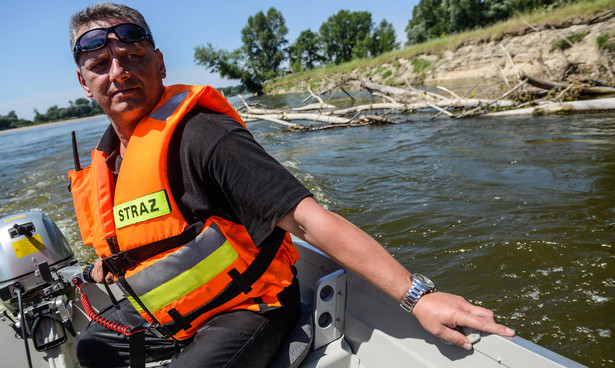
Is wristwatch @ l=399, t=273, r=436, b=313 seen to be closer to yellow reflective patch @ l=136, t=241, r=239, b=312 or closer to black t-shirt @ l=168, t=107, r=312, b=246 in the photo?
black t-shirt @ l=168, t=107, r=312, b=246

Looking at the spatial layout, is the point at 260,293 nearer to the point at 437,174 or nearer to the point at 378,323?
the point at 378,323

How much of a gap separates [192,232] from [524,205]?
394cm

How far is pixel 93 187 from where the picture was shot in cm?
171

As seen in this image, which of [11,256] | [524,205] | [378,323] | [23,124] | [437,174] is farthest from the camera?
[23,124]

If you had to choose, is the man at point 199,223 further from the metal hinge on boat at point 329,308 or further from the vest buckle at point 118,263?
the metal hinge on boat at point 329,308

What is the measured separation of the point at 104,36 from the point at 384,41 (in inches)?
2535

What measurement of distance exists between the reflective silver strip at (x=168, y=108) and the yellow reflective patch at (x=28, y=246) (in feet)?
4.58

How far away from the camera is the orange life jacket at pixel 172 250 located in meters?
1.41

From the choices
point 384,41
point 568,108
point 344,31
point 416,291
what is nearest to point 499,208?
point 416,291

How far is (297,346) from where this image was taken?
1.51 metres

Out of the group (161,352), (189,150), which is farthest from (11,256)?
(189,150)

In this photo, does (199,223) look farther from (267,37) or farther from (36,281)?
(267,37)

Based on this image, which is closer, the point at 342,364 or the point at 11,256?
the point at 342,364

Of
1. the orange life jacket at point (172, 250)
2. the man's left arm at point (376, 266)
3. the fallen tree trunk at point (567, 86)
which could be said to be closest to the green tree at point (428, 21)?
the fallen tree trunk at point (567, 86)
